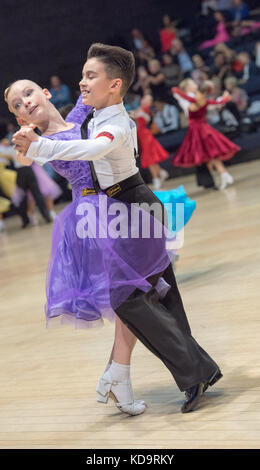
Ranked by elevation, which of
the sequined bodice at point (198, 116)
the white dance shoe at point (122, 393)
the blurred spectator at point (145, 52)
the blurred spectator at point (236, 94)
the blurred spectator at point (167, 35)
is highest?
the white dance shoe at point (122, 393)

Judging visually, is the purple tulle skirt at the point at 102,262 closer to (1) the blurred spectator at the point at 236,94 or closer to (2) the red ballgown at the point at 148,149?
(2) the red ballgown at the point at 148,149

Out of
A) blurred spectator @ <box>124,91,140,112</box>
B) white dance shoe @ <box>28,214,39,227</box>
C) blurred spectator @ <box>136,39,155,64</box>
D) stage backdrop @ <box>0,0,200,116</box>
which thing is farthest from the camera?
stage backdrop @ <box>0,0,200,116</box>

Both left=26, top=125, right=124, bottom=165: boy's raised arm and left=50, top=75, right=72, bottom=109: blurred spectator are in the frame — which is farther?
left=50, top=75, right=72, bottom=109: blurred spectator

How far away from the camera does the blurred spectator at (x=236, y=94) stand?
35.7 feet

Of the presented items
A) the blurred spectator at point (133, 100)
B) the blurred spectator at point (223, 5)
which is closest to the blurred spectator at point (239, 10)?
the blurred spectator at point (223, 5)

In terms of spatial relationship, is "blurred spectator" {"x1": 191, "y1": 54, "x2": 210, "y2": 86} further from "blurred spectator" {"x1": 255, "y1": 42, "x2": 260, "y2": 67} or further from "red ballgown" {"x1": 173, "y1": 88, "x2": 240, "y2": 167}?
"red ballgown" {"x1": 173, "y1": 88, "x2": 240, "y2": 167}

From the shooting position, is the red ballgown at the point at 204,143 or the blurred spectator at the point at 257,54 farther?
the blurred spectator at the point at 257,54

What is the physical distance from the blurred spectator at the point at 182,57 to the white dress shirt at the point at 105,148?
948cm

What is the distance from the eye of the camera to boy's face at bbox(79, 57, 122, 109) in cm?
257

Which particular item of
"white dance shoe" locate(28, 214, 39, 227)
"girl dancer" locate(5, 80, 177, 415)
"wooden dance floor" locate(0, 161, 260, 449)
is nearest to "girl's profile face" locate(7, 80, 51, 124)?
"girl dancer" locate(5, 80, 177, 415)

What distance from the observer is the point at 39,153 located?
231 centimetres

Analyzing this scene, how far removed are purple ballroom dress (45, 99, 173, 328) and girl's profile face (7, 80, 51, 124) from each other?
0.11 meters

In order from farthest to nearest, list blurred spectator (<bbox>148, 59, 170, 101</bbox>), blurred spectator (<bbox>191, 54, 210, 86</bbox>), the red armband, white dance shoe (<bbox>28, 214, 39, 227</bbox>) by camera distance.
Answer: blurred spectator (<bbox>148, 59, 170, 101</bbox>), blurred spectator (<bbox>191, 54, 210, 86</bbox>), white dance shoe (<bbox>28, 214, 39, 227</bbox>), the red armband
